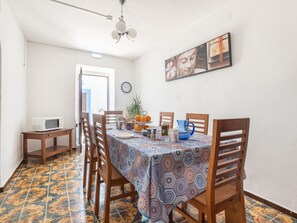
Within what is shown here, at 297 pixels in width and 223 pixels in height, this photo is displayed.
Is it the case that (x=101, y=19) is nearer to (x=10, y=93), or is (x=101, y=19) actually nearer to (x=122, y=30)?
(x=122, y=30)

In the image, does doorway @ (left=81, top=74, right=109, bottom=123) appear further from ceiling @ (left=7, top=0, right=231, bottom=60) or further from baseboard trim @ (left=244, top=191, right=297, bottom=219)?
baseboard trim @ (left=244, top=191, right=297, bottom=219)

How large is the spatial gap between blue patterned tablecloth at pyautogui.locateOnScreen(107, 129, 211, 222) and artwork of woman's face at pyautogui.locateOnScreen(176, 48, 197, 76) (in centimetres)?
189

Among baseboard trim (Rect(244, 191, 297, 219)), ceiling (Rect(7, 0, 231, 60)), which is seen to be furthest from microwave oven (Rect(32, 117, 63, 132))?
baseboard trim (Rect(244, 191, 297, 219))

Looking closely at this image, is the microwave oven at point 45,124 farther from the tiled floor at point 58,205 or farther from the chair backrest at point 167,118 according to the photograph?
the chair backrest at point 167,118

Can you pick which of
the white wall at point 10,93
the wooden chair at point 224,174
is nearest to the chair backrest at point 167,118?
the wooden chair at point 224,174

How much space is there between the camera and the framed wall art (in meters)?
2.27

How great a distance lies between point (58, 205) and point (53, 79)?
3044 mm

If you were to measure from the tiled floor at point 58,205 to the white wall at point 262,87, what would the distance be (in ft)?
1.10

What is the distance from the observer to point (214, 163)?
99 cm

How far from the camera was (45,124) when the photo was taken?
130 inches

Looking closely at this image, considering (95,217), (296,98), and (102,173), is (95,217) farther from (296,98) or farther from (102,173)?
(296,98)

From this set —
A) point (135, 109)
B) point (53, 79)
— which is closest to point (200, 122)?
point (135, 109)

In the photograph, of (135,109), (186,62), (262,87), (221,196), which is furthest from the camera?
(135,109)

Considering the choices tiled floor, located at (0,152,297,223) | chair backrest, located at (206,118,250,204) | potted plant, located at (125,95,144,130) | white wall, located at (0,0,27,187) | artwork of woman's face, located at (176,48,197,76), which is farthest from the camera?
potted plant, located at (125,95,144,130)
